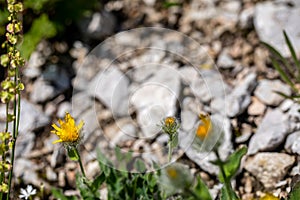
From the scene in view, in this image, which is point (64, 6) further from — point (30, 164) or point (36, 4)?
point (30, 164)

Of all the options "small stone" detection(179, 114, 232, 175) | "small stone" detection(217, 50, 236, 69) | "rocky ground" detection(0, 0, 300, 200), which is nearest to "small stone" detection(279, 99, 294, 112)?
"rocky ground" detection(0, 0, 300, 200)

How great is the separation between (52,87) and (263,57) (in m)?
1.21

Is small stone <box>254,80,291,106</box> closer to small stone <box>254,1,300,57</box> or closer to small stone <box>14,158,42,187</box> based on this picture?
small stone <box>254,1,300,57</box>

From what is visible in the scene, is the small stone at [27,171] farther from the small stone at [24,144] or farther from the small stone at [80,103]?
the small stone at [80,103]

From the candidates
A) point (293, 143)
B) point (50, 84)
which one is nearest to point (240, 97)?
point (293, 143)

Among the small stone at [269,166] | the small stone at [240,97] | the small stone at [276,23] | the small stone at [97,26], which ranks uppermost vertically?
the small stone at [97,26]

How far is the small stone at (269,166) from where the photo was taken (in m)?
2.42

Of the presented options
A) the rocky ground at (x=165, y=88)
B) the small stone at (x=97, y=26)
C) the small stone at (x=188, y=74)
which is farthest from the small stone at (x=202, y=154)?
the small stone at (x=97, y=26)

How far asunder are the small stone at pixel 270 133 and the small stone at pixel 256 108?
0.26 feet

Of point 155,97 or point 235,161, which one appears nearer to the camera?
point 235,161

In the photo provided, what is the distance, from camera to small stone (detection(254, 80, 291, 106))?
9.12ft

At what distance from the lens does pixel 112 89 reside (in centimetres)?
301

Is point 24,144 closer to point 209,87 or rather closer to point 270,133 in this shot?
point 209,87

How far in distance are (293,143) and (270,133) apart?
0.44 feet
